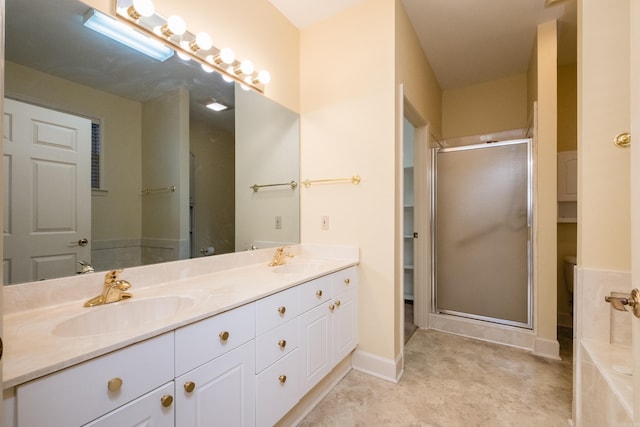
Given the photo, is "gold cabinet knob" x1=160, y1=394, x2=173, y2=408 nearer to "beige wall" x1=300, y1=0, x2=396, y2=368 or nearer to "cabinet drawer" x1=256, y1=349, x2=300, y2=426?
"cabinet drawer" x1=256, y1=349, x2=300, y2=426

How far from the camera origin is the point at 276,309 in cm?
131

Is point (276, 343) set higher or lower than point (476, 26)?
lower

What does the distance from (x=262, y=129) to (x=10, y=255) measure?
59.6 inches

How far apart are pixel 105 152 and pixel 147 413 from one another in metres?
1.07

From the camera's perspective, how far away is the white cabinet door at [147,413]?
2.50 ft

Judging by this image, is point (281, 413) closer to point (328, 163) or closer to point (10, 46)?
point (328, 163)

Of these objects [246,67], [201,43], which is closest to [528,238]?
[246,67]

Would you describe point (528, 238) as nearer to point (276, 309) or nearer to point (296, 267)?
point (296, 267)

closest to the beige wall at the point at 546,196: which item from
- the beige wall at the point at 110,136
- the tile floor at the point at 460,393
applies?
the tile floor at the point at 460,393

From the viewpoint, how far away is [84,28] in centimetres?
116

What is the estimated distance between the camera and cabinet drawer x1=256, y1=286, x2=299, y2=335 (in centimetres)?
122

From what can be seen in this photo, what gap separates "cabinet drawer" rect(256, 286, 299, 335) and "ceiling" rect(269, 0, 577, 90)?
6.79 ft

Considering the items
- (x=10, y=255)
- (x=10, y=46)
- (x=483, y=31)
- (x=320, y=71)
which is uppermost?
(x=483, y=31)

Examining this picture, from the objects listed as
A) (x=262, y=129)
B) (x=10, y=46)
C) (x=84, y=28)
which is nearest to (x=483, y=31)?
(x=262, y=129)
